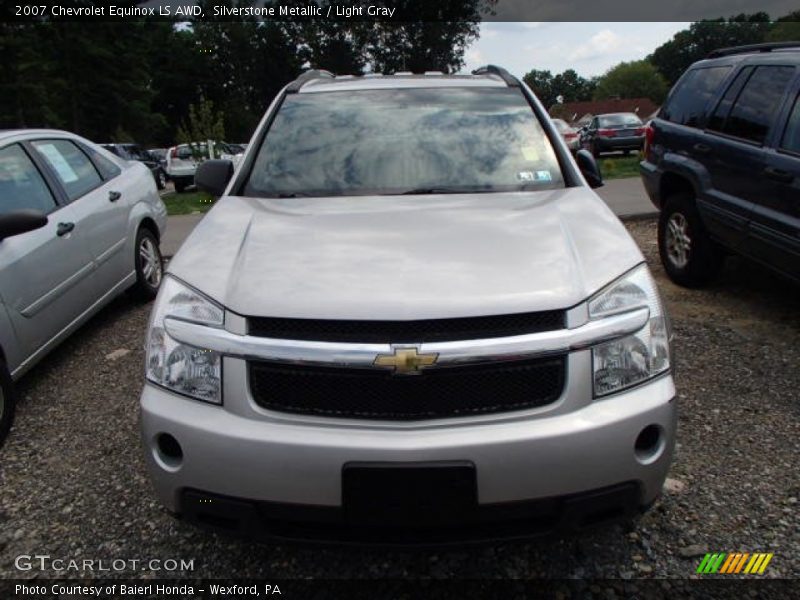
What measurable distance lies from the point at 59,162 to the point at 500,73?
10.2 ft

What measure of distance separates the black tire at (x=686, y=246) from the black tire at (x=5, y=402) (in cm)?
482

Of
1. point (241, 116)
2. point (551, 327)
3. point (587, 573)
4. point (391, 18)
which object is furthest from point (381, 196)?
point (241, 116)

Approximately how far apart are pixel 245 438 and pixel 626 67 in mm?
131814

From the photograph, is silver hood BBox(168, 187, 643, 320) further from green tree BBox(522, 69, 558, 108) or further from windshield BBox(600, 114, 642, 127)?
green tree BBox(522, 69, 558, 108)

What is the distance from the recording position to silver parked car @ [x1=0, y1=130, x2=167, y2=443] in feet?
11.6

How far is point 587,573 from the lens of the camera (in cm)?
226

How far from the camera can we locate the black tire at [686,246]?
205 inches

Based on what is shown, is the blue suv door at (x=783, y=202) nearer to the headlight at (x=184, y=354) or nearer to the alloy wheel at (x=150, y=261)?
the headlight at (x=184, y=354)

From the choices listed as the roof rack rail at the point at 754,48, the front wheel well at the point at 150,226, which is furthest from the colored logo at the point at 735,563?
the front wheel well at the point at 150,226

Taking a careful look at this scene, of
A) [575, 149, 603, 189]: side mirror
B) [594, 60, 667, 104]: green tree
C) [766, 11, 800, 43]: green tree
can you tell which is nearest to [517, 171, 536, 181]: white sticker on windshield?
[575, 149, 603, 189]: side mirror

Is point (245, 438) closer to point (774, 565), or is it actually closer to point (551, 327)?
point (551, 327)

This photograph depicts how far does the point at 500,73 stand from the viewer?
396 cm

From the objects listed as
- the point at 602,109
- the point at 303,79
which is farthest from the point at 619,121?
the point at 602,109

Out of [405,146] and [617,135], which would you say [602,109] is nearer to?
[617,135]
